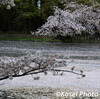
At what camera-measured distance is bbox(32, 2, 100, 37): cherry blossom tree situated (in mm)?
18578

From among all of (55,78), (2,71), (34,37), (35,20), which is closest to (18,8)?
(35,20)

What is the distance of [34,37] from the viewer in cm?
2083

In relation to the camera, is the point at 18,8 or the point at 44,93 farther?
the point at 18,8

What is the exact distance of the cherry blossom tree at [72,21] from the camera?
18.6 meters

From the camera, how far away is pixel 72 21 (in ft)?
62.8

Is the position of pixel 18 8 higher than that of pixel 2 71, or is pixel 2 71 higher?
pixel 18 8

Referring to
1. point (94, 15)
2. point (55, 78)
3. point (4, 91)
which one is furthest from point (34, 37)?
point (4, 91)

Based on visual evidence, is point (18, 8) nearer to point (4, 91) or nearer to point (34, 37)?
point (34, 37)

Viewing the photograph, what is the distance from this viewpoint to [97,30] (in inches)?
840

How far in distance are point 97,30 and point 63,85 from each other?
1695cm

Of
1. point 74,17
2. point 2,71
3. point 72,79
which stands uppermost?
point 74,17

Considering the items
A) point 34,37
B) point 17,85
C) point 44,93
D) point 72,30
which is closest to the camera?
point 44,93

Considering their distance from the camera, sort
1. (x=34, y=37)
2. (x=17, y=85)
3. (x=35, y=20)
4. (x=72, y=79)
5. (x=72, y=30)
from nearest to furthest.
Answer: (x=17, y=85), (x=72, y=79), (x=72, y=30), (x=34, y=37), (x=35, y=20)

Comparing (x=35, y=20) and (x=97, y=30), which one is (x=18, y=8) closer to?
(x=35, y=20)
